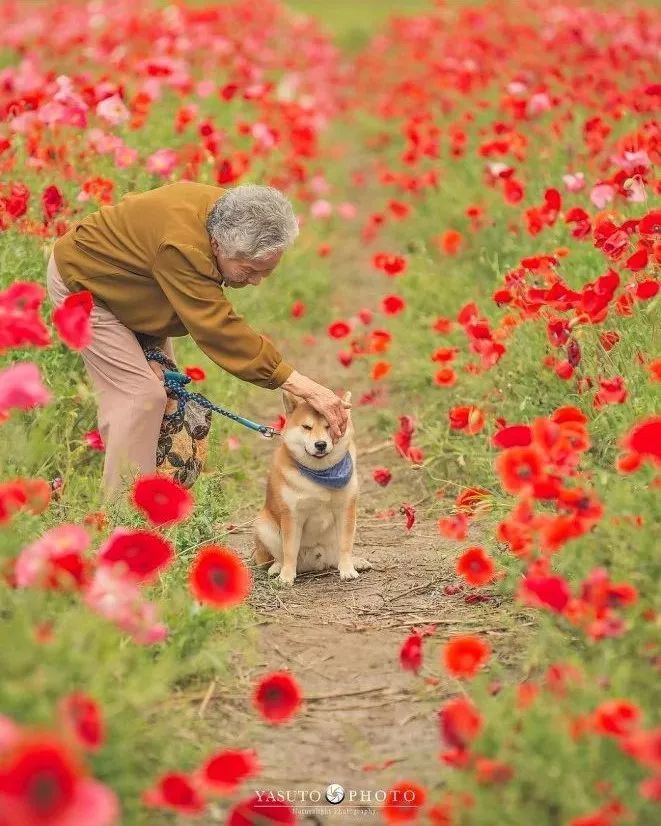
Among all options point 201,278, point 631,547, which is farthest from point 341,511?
point 631,547

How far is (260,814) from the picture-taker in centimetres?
260

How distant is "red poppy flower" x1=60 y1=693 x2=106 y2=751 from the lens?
87.8 inches

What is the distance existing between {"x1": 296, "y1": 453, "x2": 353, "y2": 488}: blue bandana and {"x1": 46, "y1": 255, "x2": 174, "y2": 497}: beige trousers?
603 millimetres

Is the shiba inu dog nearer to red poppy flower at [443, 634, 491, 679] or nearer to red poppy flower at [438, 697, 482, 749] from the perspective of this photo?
red poppy flower at [443, 634, 491, 679]

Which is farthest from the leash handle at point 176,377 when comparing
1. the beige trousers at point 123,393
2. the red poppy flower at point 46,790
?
the red poppy flower at point 46,790

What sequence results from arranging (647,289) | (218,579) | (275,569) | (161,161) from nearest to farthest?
1. (218,579)
2. (647,289)
3. (275,569)
4. (161,161)

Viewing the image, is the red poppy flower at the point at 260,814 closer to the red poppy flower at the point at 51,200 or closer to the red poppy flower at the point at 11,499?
the red poppy flower at the point at 11,499

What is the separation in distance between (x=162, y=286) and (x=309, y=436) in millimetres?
718

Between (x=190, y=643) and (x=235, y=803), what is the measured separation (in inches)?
21.4

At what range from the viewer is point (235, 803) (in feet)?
9.26

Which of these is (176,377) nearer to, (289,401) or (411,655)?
(289,401)

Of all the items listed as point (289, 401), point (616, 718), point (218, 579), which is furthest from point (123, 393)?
point (616, 718)

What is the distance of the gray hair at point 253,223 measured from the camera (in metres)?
4.00

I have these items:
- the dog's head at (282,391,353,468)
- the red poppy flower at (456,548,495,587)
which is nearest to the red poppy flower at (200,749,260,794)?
the red poppy flower at (456,548,495,587)
